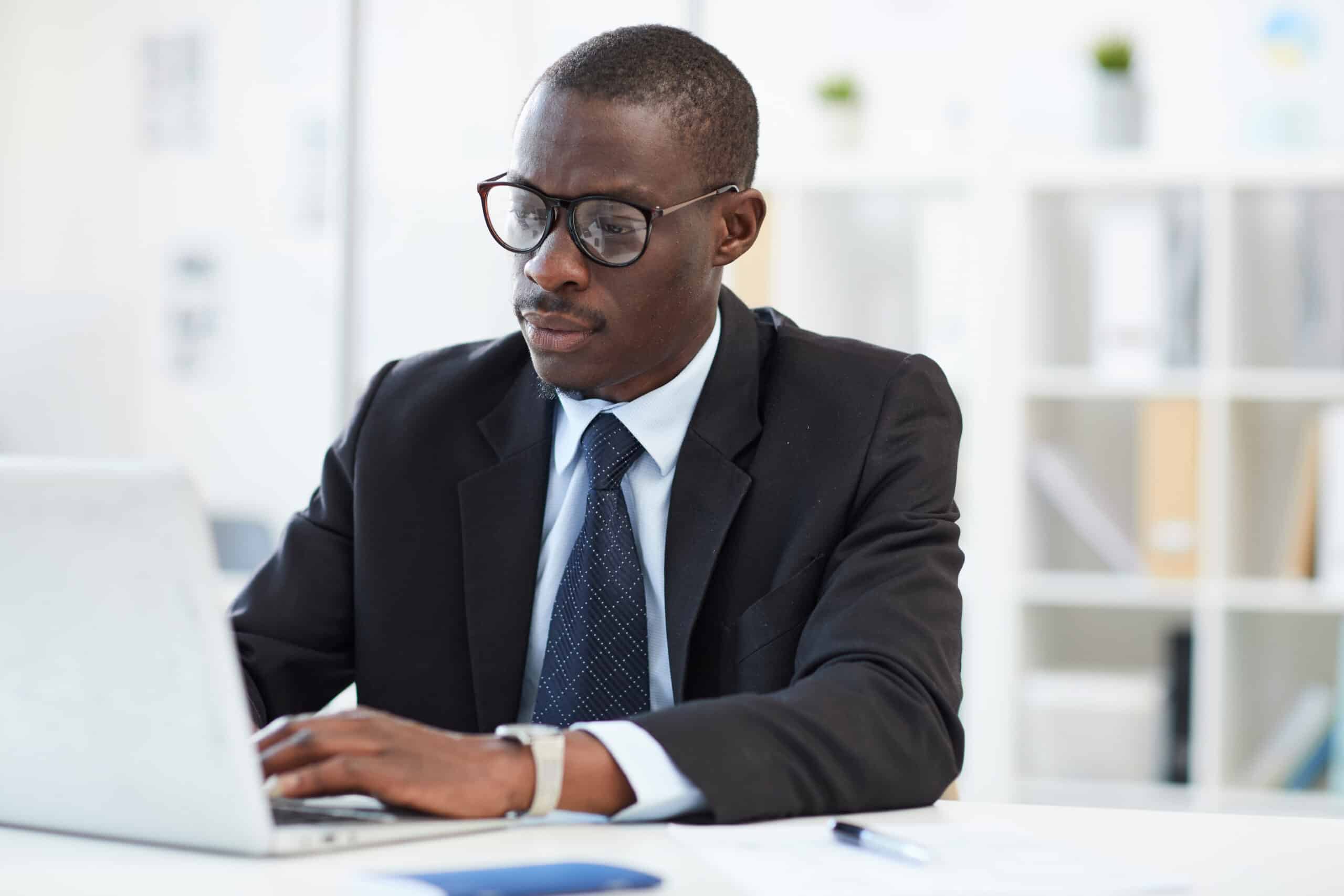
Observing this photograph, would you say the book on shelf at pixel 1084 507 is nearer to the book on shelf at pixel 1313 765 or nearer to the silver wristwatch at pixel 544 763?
the book on shelf at pixel 1313 765

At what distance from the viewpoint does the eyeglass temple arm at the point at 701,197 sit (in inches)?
59.5

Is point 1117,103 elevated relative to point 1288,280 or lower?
elevated

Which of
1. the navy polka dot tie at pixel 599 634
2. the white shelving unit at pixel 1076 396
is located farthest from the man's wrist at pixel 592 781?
the white shelving unit at pixel 1076 396

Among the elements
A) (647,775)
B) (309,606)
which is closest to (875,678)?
(647,775)

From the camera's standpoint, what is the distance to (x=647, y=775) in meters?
1.08

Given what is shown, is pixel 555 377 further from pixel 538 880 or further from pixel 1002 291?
pixel 1002 291

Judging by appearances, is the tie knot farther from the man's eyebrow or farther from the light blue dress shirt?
the man's eyebrow

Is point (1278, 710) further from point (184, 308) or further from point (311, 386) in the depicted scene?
point (184, 308)

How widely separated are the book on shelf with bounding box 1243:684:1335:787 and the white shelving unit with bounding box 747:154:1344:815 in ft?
0.13

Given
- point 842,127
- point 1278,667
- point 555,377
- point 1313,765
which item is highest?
point 842,127

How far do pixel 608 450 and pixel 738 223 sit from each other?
0.28 metres

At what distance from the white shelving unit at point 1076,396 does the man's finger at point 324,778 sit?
2448 mm

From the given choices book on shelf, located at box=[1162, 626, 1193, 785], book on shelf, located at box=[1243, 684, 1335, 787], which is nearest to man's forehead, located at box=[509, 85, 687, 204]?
book on shelf, located at box=[1162, 626, 1193, 785]

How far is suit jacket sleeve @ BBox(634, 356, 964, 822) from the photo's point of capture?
1.11m
